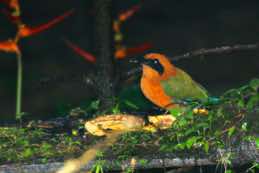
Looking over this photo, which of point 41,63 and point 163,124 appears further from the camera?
point 41,63

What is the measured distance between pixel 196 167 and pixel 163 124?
707 millimetres

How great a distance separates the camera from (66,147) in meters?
5.46

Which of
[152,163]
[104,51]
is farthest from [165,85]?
[152,163]

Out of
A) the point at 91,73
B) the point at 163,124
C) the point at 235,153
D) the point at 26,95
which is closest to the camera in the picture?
the point at 235,153

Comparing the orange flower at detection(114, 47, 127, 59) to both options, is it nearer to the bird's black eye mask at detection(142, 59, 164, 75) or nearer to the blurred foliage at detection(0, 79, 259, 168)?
the bird's black eye mask at detection(142, 59, 164, 75)

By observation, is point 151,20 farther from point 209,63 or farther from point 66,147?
point 66,147

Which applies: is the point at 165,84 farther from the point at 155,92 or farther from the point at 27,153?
the point at 27,153

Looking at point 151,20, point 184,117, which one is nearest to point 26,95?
point 151,20

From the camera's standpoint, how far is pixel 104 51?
21.2 feet

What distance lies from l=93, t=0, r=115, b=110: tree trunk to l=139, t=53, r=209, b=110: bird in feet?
1.02

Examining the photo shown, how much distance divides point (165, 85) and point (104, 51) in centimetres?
62

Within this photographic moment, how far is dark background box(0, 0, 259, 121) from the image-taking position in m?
8.90

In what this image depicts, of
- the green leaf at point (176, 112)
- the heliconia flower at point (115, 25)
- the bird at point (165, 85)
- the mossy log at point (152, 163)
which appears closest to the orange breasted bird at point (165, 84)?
the bird at point (165, 85)

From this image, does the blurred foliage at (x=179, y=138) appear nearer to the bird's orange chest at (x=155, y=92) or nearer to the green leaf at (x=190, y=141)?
the green leaf at (x=190, y=141)
